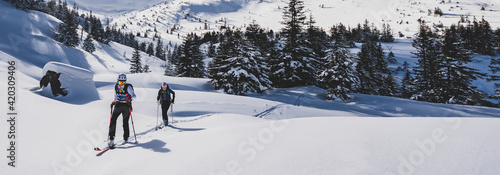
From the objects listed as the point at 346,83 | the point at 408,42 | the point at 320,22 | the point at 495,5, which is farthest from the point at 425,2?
the point at 346,83

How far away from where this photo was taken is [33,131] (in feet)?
17.1

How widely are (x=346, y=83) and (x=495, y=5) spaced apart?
148m

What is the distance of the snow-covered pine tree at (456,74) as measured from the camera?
19.8m

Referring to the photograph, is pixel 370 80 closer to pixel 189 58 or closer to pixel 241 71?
pixel 241 71

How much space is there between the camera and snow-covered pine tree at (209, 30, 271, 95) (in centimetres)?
2070

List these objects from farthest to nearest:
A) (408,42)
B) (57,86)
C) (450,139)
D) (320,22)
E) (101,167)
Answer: (320,22) < (408,42) < (57,86) < (101,167) < (450,139)

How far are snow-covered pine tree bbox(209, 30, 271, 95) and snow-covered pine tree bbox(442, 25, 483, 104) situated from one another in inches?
694

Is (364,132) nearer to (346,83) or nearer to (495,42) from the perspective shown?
(346,83)

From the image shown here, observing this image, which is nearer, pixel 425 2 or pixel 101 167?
pixel 101 167

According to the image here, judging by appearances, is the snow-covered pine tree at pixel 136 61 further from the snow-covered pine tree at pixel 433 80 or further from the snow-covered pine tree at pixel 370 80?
the snow-covered pine tree at pixel 433 80

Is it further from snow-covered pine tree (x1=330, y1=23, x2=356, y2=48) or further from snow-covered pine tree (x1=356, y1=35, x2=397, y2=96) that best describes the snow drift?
snow-covered pine tree (x1=356, y1=35, x2=397, y2=96)

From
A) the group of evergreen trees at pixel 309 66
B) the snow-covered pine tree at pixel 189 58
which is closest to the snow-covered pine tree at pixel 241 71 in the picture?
the group of evergreen trees at pixel 309 66

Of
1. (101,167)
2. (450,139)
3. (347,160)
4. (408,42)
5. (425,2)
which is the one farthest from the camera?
(425,2)

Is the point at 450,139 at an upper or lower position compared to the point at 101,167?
upper
